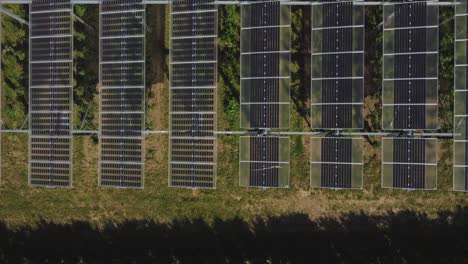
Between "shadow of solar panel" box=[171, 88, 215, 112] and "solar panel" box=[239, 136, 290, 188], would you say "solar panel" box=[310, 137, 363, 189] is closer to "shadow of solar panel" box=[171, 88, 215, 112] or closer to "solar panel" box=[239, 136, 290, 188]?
"solar panel" box=[239, 136, 290, 188]

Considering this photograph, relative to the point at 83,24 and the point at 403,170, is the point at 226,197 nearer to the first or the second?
the point at 403,170

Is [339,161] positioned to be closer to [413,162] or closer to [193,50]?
[413,162]

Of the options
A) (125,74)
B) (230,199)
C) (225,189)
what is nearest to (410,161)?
(230,199)

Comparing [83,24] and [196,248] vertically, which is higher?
[83,24]

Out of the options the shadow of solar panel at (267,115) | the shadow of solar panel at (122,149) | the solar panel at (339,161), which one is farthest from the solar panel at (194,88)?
the solar panel at (339,161)

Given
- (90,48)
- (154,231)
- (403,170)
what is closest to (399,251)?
(403,170)
